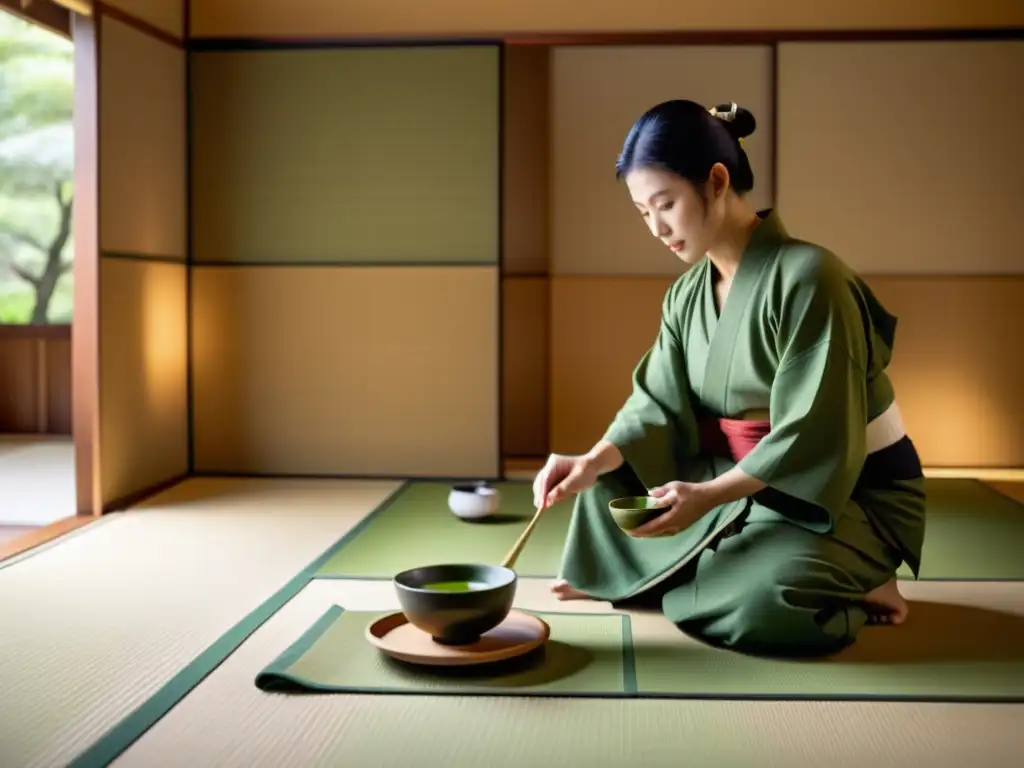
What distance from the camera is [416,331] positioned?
5.14 meters

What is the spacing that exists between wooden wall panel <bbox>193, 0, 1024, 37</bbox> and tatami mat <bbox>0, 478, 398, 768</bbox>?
1.99m

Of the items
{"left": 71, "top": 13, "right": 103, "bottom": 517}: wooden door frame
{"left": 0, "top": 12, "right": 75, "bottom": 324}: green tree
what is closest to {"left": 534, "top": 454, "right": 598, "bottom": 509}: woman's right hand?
{"left": 71, "top": 13, "right": 103, "bottom": 517}: wooden door frame

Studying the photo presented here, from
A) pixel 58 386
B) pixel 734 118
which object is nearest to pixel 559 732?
pixel 734 118

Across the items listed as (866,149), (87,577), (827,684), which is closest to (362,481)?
(87,577)

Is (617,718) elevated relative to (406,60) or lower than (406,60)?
lower

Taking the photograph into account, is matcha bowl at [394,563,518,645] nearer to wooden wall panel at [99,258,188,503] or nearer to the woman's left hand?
the woman's left hand

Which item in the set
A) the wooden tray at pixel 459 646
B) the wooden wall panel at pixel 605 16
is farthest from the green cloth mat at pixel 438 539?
the wooden wall panel at pixel 605 16

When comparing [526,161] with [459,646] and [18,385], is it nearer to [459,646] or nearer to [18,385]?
[18,385]

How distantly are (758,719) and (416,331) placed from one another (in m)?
3.22

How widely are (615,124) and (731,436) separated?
2738 mm

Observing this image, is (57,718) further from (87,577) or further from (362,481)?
(362,481)

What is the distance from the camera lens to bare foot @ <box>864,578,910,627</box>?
2.80 meters

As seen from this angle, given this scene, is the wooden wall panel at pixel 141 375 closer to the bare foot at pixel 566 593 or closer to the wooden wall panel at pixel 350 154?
the wooden wall panel at pixel 350 154

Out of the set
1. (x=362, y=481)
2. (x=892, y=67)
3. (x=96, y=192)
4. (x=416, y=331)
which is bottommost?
(x=362, y=481)
